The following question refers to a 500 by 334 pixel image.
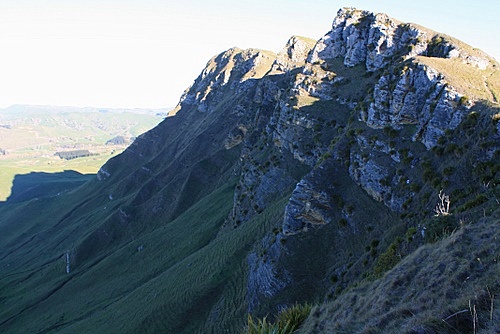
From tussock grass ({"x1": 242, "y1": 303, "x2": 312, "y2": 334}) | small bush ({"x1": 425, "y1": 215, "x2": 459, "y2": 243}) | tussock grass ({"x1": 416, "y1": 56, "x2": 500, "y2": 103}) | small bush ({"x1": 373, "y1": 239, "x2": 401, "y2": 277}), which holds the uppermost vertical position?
tussock grass ({"x1": 416, "y1": 56, "x2": 500, "y2": 103})

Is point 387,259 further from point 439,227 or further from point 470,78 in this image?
point 470,78

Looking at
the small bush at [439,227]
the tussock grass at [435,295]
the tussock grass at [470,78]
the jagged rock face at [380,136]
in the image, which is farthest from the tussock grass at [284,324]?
the tussock grass at [470,78]

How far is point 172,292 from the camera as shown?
59.7 m

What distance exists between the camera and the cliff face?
33.7 metres

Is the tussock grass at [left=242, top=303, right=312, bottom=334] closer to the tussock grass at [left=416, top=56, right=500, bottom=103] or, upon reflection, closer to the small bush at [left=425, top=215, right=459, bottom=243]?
the small bush at [left=425, top=215, right=459, bottom=243]

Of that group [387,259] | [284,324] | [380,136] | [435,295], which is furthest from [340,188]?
[435,295]

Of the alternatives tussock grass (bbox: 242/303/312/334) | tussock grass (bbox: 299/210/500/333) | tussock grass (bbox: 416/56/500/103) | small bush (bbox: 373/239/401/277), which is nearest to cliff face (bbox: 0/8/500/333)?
small bush (bbox: 373/239/401/277)

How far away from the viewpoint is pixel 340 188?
47.9m

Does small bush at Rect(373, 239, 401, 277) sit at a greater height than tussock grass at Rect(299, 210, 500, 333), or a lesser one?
lesser

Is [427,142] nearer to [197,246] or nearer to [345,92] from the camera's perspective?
[345,92]

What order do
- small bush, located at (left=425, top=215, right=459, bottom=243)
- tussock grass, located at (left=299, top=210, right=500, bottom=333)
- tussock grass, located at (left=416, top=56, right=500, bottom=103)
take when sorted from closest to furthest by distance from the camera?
tussock grass, located at (left=299, top=210, right=500, bottom=333) → small bush, located at (left=425, top=215, right=459, bottom=243) → tussock grass, located at (left=416, top=56, right=500, bottom=103)

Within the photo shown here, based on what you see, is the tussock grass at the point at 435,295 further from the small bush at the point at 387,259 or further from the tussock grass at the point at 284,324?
the small bush at the point at 387,259

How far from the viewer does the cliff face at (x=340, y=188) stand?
33656 mm

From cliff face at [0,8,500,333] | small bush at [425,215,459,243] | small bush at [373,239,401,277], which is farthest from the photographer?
cliff face at [0,8,500,333]
